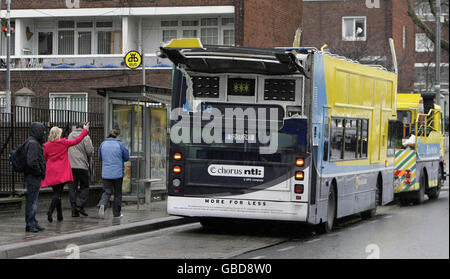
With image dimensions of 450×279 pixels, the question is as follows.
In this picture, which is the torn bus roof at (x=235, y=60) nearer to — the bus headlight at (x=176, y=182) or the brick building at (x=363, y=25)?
the bus headlight at (x=176, y=182)

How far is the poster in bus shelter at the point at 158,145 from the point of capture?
67.6 feet

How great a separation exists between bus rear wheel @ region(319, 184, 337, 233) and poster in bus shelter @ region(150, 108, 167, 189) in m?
6.21

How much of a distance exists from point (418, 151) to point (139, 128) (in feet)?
26.2

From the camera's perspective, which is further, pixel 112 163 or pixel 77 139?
pixel 112 163

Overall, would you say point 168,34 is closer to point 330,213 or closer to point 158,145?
point 158,145

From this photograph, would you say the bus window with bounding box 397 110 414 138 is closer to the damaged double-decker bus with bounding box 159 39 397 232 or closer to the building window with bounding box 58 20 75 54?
the damaged double-decker bus with bounding box 159 39 397 232

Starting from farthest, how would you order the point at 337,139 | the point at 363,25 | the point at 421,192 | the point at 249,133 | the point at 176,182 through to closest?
the point at 363,25 < the point at 421,192 < the point at 337,139 < the point at 176,182 < the point at 249,133

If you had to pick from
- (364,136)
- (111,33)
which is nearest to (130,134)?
(364,136)

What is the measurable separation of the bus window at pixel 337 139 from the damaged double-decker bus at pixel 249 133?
33 centimetres

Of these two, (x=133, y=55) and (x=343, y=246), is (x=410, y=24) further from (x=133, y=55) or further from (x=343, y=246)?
(x=343, y=246)

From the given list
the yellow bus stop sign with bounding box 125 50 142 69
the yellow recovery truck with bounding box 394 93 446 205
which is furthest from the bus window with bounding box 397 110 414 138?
the yellow bus stop sign with bounding box 125 50 142 69

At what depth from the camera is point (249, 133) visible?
14305 millimetres

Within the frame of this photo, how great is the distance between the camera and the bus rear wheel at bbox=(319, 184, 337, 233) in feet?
50.5

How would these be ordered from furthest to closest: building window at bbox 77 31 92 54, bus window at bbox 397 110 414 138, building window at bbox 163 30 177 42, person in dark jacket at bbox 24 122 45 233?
1. building window at bbox 77 31 92 54
2. building window at bbox 163 30 177 42
3. bus window at bbox 397 110 414 138
4. person in dark jacket at bbox 24 122 45 233
